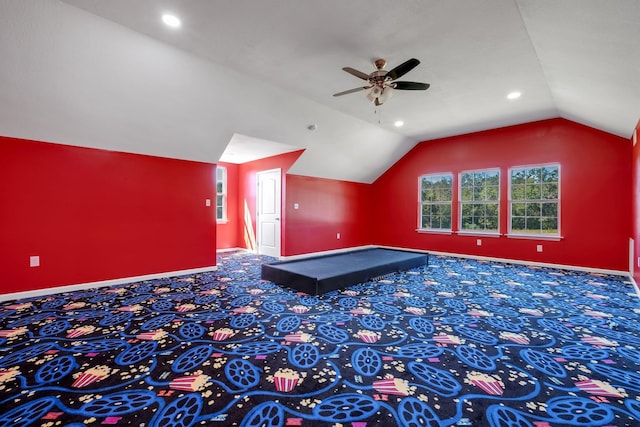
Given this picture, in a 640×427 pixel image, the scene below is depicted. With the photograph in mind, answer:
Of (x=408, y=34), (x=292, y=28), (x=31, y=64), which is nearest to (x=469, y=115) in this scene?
(x=408, y=34)

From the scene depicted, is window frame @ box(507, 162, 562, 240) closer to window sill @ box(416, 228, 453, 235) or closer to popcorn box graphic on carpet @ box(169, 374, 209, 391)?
window sill @ box(416, 228, 453, 235)

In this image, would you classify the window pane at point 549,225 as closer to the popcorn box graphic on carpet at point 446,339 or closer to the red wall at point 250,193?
the popcorn box graphic on carpet at point 446,339

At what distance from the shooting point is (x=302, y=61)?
347 centimetres

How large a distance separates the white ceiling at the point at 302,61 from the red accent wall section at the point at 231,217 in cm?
267

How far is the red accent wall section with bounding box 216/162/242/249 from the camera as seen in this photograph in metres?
7.57

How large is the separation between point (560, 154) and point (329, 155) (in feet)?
15.2

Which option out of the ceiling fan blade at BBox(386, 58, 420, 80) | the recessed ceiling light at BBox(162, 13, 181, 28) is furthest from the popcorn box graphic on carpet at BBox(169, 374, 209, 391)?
the ceiling fan blade at BBox(386, 58, 420, 80)

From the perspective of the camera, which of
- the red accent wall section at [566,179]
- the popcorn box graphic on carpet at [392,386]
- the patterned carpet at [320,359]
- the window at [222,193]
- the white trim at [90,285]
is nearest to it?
the patterned carpet at [320,359]

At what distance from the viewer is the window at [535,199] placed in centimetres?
561

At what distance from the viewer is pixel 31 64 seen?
9.53 feet

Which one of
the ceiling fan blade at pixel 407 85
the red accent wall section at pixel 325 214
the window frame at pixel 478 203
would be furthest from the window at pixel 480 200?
the ceiling fan blade at pixel 407 85

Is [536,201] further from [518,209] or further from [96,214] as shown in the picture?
[96,214]

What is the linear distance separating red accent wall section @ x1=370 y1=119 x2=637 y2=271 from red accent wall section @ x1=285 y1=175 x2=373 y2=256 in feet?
5.81

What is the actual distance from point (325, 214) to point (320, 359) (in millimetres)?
5307
